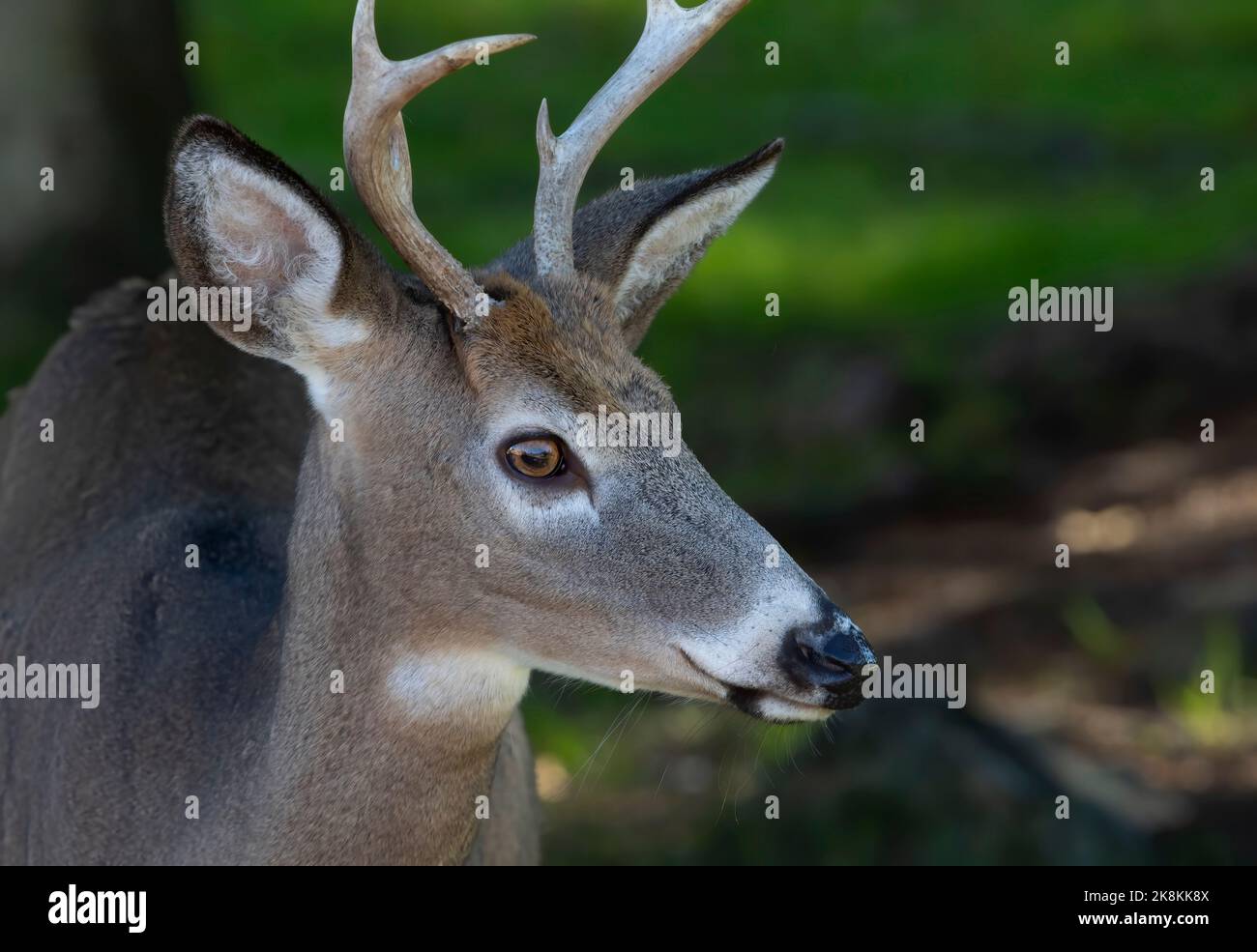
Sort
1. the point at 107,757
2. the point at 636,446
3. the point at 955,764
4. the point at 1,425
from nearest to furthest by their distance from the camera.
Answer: the point at 636,446 → the point at 107,757 → the point at 1,425 → the point at 955,764

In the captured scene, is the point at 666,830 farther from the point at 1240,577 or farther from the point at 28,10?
the point at 28,10

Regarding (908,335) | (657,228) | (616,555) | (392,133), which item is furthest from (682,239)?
(908,335)

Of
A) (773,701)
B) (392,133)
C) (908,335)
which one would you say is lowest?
(773,701)

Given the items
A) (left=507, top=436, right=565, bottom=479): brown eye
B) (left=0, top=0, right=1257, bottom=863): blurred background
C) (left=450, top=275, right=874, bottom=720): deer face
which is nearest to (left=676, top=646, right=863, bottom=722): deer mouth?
(left=450, top=275, right=874, bottom=720): deer face

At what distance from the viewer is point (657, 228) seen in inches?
184

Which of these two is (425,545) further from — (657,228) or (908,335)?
(908,335)

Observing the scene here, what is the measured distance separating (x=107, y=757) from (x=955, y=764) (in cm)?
305

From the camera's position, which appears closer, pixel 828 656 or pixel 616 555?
pixel 828 656

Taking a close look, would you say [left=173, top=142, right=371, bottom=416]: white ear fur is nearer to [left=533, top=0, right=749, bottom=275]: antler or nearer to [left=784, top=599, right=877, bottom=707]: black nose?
[left=533, top=0, right=749, bottom=275]: antler

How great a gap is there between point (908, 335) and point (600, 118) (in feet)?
21.0

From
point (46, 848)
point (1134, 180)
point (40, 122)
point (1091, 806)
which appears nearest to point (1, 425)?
point (46, 848)

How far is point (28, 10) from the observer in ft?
28.3

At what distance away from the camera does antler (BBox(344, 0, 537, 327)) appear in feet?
12.8

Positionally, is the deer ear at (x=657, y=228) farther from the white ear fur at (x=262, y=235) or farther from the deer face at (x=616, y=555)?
the white ear fur at (x=262, y=235)
